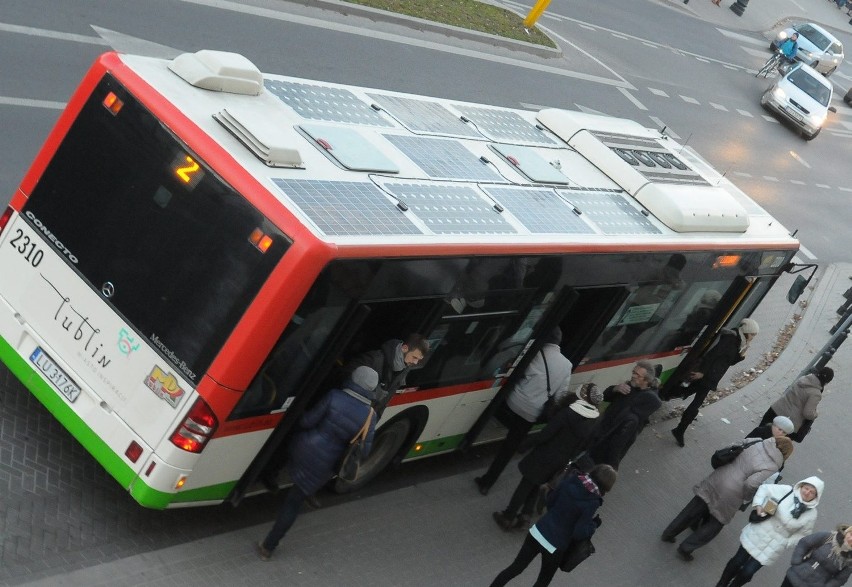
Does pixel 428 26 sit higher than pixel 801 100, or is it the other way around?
pixel 801 100

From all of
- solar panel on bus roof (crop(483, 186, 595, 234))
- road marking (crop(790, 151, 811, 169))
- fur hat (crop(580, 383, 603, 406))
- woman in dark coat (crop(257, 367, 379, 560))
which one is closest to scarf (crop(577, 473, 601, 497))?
fur hat (crop(580, 383, 603, 406))

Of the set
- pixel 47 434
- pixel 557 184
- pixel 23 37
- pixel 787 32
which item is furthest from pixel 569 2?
pixel 47 434

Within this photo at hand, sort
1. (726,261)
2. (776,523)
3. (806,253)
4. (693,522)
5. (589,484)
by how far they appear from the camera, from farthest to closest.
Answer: (806,253), (726,261), (693,522), (776,523), (589,484)

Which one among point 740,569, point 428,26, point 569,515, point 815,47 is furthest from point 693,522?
point 815,47

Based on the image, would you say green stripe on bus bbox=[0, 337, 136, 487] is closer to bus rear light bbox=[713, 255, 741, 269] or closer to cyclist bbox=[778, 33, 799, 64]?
bus rear light bbox=[713, 255, 741, 269]

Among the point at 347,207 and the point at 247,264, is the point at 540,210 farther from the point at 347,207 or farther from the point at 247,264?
the point at 247,264

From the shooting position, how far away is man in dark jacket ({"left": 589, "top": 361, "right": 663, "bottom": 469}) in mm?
10211

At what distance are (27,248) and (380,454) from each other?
347cm

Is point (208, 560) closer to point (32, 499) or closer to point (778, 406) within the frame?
point (32, 499)

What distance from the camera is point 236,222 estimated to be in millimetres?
7121

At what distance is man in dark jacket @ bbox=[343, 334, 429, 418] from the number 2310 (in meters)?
2.32

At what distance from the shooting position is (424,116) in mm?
10125

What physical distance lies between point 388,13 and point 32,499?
647 inches

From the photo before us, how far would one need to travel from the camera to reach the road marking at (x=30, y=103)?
12.8 meters
